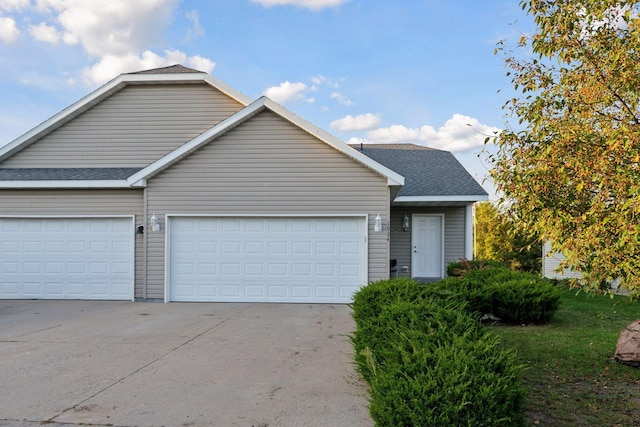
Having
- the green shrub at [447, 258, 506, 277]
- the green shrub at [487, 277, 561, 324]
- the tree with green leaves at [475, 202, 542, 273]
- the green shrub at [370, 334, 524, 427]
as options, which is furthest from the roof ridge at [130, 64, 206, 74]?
the tree with green leaves at [475, 202, 542, 273]

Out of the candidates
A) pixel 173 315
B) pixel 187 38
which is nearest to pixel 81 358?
pixel 173 315

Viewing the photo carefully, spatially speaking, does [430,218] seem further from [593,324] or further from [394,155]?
[593,324]

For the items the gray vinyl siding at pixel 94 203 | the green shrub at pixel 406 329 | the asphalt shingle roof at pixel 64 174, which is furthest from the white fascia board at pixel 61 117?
the green shrub at pixel 406 329

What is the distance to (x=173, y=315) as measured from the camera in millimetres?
8812

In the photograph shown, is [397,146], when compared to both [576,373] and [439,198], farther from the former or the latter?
[576,373]

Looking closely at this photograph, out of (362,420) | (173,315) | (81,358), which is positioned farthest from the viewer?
(173,315)

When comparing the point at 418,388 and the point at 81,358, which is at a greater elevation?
the point at 418,388

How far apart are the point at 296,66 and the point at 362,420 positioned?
12127mm

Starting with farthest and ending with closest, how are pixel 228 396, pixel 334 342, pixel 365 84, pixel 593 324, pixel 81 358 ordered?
pixel 365 84 → pixel 593 324 → pixel 334 342 → pixel 81 358 → pixel 228 396

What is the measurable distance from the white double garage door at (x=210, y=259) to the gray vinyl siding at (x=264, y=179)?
32 cm

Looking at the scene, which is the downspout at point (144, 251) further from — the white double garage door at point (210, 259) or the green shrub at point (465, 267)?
the green shrub at point (465, 267)

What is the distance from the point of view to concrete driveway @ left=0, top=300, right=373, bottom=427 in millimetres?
3842

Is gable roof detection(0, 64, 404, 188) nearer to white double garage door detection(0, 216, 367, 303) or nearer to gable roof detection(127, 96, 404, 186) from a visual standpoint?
gable roof detection(127, 96, 404, 186)

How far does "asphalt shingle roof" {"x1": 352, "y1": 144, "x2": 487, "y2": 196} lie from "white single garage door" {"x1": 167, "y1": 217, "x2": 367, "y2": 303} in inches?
132
